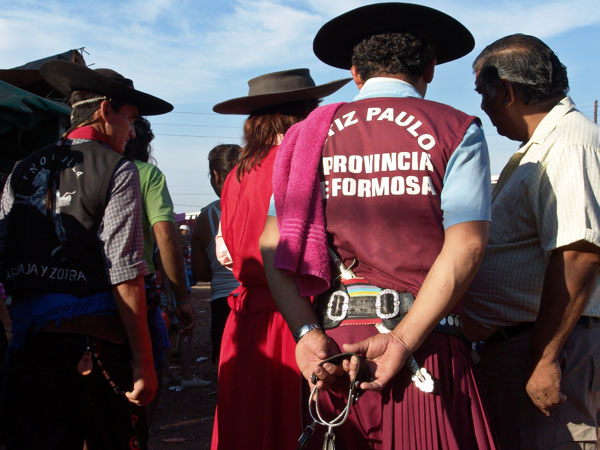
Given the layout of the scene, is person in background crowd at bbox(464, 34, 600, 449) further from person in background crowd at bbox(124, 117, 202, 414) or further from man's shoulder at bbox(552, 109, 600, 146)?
person in background crowd at bbox(124, 117, 202, 414)

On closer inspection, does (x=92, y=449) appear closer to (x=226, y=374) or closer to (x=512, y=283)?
(x=226, y=374)

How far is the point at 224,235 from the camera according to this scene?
314cm

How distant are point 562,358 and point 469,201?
0.87 metres

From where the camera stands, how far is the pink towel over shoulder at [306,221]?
194 cm

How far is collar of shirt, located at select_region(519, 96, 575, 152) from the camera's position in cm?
239

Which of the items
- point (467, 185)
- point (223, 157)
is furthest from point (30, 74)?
point (467, 185)

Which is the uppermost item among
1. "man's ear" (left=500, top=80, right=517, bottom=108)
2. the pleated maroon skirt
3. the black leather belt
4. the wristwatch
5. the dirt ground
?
"man's ear" (left=500, top=80, right=517, bottom=108)

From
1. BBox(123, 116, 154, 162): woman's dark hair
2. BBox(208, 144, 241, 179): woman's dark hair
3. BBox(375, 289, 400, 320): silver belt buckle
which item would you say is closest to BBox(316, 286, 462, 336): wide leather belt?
BBox(375, 289, 400, 320): silver belt buckle

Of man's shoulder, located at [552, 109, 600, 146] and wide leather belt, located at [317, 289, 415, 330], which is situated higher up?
man's shoulder, located at [552, 109, 600, 146]

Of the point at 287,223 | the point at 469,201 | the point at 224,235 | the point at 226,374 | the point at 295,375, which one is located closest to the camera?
the point at 469,201

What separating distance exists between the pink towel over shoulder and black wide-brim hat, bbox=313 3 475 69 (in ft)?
1.16

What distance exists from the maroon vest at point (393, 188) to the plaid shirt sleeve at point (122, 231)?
3.05 feet

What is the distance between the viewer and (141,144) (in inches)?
165

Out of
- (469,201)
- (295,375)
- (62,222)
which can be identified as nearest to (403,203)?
(469,201)
